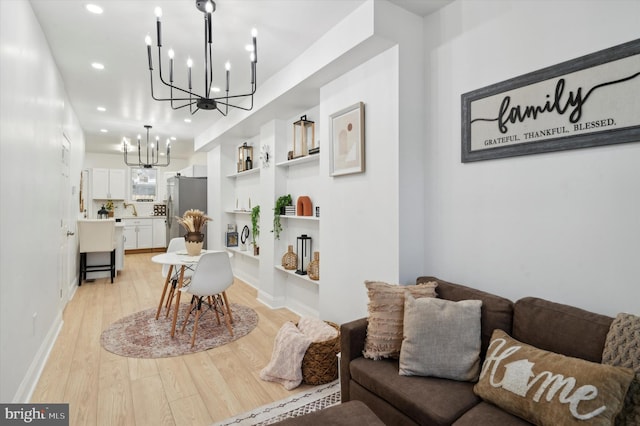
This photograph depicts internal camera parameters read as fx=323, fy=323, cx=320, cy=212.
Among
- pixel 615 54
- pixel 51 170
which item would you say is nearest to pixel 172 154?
pixel 51 170

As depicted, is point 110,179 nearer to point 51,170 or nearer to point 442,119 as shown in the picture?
point 51,170

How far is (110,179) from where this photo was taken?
854cm

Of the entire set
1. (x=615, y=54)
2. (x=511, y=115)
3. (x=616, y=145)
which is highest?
(x=615, y=54)

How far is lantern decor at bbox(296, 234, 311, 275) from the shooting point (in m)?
3.78

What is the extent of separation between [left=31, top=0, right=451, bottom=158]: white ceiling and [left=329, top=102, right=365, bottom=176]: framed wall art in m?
0.71

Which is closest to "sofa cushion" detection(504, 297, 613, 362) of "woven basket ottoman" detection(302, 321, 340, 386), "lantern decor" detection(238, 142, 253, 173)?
"woven basket ottoman" detection(302, 321, 340, 386)

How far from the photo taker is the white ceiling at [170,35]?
7.95 ft

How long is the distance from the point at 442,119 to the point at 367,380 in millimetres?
1846

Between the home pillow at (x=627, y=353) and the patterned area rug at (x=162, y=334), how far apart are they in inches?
113

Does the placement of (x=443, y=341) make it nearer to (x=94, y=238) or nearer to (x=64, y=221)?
(x=64, y=221)

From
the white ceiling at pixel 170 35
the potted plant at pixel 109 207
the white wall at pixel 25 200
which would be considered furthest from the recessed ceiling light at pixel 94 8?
the potted plant at pixel 109 207

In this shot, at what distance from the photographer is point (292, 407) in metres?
2.14

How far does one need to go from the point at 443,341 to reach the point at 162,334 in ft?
9.35

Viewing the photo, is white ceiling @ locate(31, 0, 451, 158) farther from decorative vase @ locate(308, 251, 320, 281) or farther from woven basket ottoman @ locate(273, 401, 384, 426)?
woven basket ottoman @ locate(273, 401, 384, 426)
